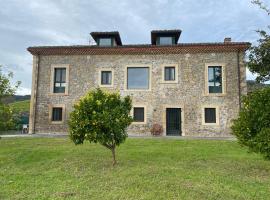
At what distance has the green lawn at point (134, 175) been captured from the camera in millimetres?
6408

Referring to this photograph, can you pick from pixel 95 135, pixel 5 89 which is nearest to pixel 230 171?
pixel 95 135

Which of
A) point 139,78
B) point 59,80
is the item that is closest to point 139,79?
point 139,78

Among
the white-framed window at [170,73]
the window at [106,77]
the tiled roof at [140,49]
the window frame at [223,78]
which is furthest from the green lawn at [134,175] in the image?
the tiled roof at [140,49]

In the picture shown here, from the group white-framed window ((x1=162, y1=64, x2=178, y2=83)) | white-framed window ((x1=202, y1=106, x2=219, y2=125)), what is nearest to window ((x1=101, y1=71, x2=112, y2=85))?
white-framed window ((x1=162, y1=64, x2=178, y2=83))

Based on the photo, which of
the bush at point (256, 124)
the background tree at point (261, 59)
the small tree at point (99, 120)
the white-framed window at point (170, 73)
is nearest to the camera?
the bush at point (256, 124)

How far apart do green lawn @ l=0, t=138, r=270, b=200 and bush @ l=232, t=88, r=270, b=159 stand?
887 millimetres

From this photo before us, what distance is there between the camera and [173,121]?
73.9 ft

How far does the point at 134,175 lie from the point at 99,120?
6.92 ft

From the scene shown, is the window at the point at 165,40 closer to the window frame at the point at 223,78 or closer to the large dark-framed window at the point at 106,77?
the window frame at the point at 223,78

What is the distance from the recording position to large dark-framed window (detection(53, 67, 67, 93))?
23500 millimetres

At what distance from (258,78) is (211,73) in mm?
7000

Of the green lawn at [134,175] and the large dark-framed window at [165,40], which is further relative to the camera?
the large dark-framed window at [165,40]

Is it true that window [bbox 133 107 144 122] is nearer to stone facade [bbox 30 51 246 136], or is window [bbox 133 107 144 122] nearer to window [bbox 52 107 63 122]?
stone facade [bbox 30 51 246 136]

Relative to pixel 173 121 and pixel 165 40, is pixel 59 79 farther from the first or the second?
pixel 173 121
